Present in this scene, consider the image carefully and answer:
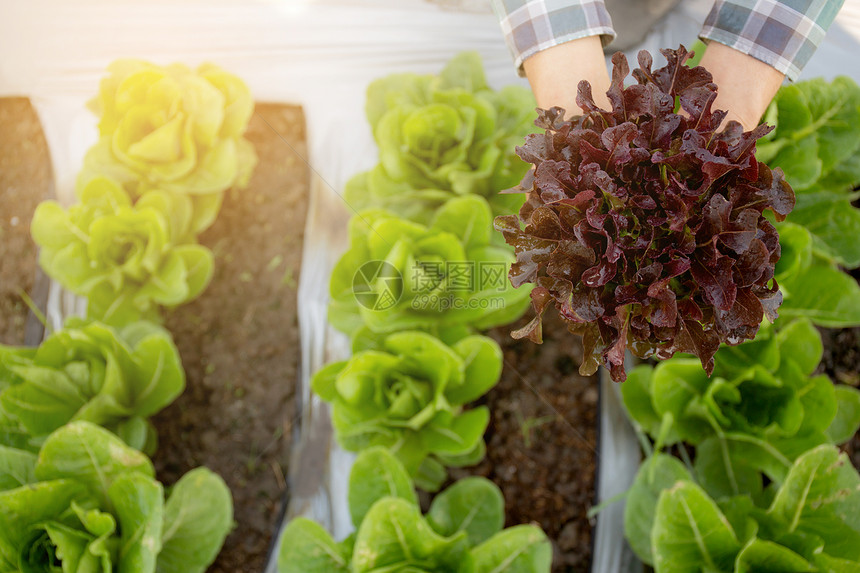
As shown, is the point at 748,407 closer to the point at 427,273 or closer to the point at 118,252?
the point at 427,273

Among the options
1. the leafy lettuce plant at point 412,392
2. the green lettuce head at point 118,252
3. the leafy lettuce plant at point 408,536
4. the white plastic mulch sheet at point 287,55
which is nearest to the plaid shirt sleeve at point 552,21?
the leafy lettuce plant at point 412,392

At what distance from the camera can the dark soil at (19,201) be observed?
55.6 inches

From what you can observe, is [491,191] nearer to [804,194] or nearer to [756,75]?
[756,75]

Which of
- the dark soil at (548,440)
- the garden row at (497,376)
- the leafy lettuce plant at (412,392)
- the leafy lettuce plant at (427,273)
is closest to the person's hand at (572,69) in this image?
the garden row at (497,376)

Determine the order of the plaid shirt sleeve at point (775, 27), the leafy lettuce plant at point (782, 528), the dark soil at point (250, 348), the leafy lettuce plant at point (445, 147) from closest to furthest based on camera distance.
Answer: the plaid shirt sleeve at point (775, 27), the leafy lettuce plant at point (782, 528), the leafy lettuce plant at point (445, 147), the dark soil at point (250, 348)

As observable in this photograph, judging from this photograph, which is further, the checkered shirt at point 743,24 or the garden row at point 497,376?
the garden row at point 497,376

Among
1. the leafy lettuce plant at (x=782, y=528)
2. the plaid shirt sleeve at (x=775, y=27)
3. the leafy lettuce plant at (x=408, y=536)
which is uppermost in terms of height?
the plaid shirt sleeve at (x=775, y=27)

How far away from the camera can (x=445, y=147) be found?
1.23 m

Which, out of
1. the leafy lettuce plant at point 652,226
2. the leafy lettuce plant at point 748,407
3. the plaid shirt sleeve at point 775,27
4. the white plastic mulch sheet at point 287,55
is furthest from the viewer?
the white plastic mulch sheet at point 287,55

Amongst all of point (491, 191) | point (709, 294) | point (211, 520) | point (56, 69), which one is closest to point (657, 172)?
point (709, 294)

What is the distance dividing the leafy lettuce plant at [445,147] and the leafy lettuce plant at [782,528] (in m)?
0.67

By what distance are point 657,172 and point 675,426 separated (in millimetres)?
699

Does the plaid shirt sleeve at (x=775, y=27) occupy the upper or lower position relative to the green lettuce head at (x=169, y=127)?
upper

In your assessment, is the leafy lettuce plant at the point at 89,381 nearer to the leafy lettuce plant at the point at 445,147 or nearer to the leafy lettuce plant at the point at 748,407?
the leafy lettuce plant at the point at 445,147
